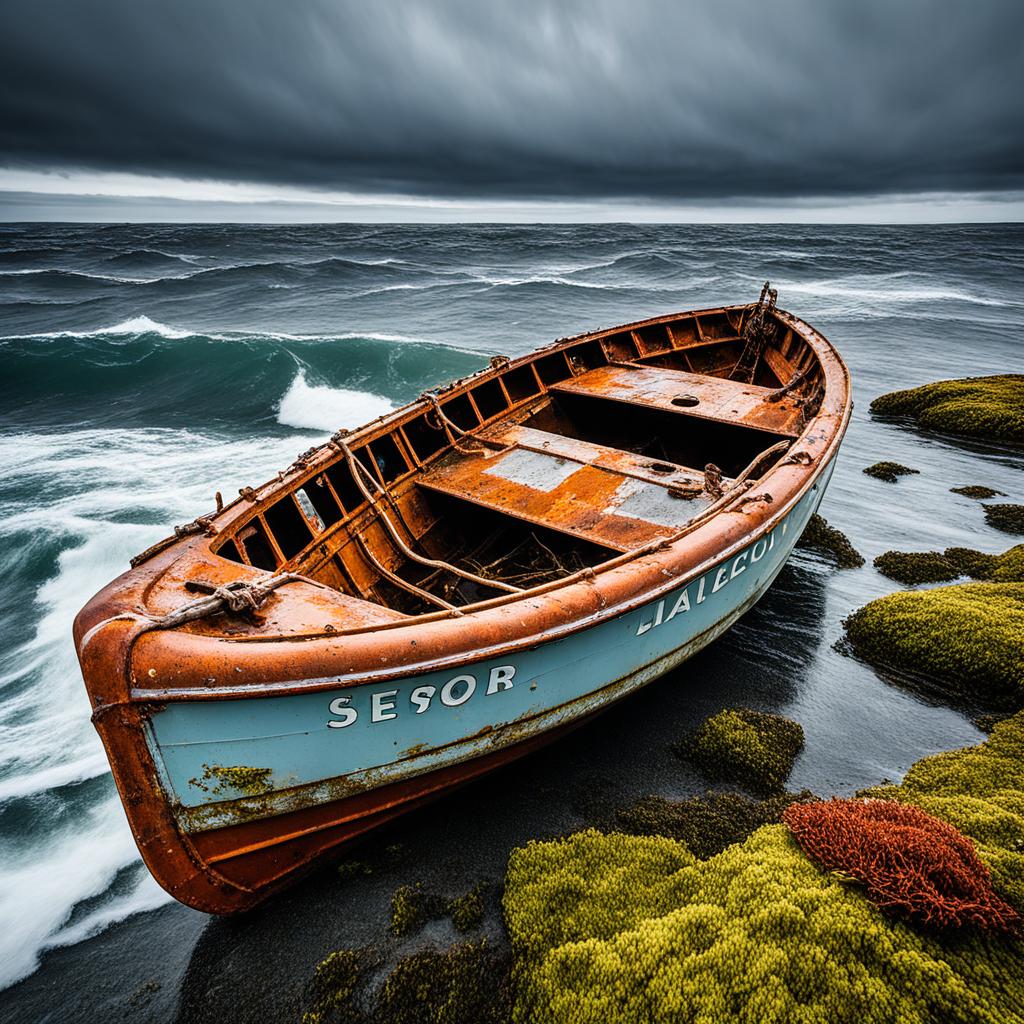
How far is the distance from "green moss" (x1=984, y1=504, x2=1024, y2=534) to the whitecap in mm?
15200

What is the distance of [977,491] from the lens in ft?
38.7

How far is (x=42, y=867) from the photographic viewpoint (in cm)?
537

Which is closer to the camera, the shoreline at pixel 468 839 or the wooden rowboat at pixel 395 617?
the wooden rowboat at pixel 395 617

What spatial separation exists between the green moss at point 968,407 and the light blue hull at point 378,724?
1442 centimetres

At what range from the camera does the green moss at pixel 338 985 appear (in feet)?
12.1

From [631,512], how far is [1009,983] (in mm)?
4213

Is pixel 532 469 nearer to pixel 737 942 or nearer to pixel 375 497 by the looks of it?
pixel 375 497

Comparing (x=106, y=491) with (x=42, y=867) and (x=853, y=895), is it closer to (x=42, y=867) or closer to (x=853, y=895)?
(x=42, y=867)

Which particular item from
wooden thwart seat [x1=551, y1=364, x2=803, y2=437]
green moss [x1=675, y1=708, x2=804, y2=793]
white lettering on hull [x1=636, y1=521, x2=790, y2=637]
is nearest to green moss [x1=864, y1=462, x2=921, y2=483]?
wooden thwart seat [x1=551, y1=364, x2=803, y2=437]

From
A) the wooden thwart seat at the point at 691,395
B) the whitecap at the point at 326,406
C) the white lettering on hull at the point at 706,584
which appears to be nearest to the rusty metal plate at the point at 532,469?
the wooden thwart seat at the point at 691,395

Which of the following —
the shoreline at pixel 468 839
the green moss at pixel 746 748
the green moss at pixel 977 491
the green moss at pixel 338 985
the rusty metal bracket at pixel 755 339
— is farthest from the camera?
the green moss at pixel 977 491

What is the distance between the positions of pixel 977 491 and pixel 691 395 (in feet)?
23.8

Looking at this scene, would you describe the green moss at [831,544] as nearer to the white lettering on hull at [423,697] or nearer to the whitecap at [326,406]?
the white lettering on hull at [423,697]

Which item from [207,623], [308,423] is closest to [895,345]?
[308,423]
